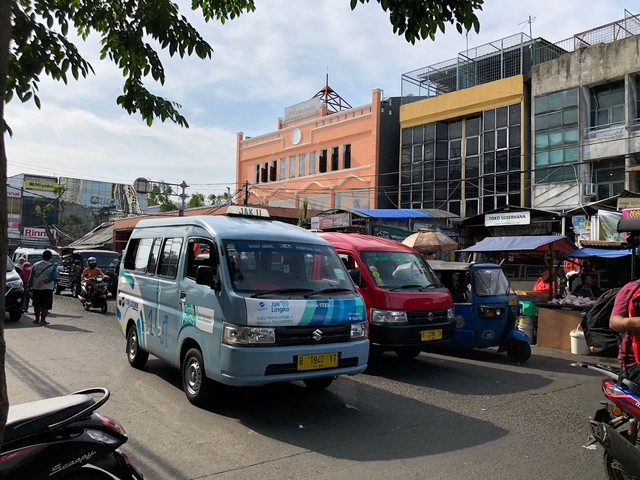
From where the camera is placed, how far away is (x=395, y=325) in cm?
758

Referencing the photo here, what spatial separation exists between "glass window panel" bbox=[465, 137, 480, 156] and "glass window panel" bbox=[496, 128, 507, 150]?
48.8 inches

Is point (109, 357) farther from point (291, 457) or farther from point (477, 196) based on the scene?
point (477, 196)

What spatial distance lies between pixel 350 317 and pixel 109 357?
16.0ft

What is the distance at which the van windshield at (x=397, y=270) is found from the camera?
323 inches

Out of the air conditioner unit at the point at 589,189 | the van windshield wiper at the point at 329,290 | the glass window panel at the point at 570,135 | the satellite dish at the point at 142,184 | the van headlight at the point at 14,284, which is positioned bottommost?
the van headlight at the point at 14,284

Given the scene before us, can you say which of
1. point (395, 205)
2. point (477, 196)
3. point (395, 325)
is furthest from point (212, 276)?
point (395, 205)

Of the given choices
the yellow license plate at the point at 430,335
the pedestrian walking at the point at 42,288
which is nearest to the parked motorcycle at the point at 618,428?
the yellow license plate at the point at 430,335

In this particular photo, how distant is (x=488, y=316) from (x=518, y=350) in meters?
0.87

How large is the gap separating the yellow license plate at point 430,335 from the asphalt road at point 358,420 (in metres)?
0.59

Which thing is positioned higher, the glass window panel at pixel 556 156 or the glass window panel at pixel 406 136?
the glass window panel at pixel 406 136

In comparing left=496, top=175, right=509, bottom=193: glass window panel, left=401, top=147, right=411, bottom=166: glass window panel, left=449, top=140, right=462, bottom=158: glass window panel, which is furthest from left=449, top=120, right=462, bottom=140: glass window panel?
left=496, top=175, right=509, bottom=193: glass window panel

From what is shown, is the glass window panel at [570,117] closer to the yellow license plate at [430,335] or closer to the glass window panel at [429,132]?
the glass window panel at [429,132]

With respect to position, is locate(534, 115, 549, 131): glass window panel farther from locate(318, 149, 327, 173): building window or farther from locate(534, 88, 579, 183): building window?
locate(318, 149, 327, 173): building window

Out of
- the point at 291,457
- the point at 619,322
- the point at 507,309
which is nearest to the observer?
the point at 619,322
